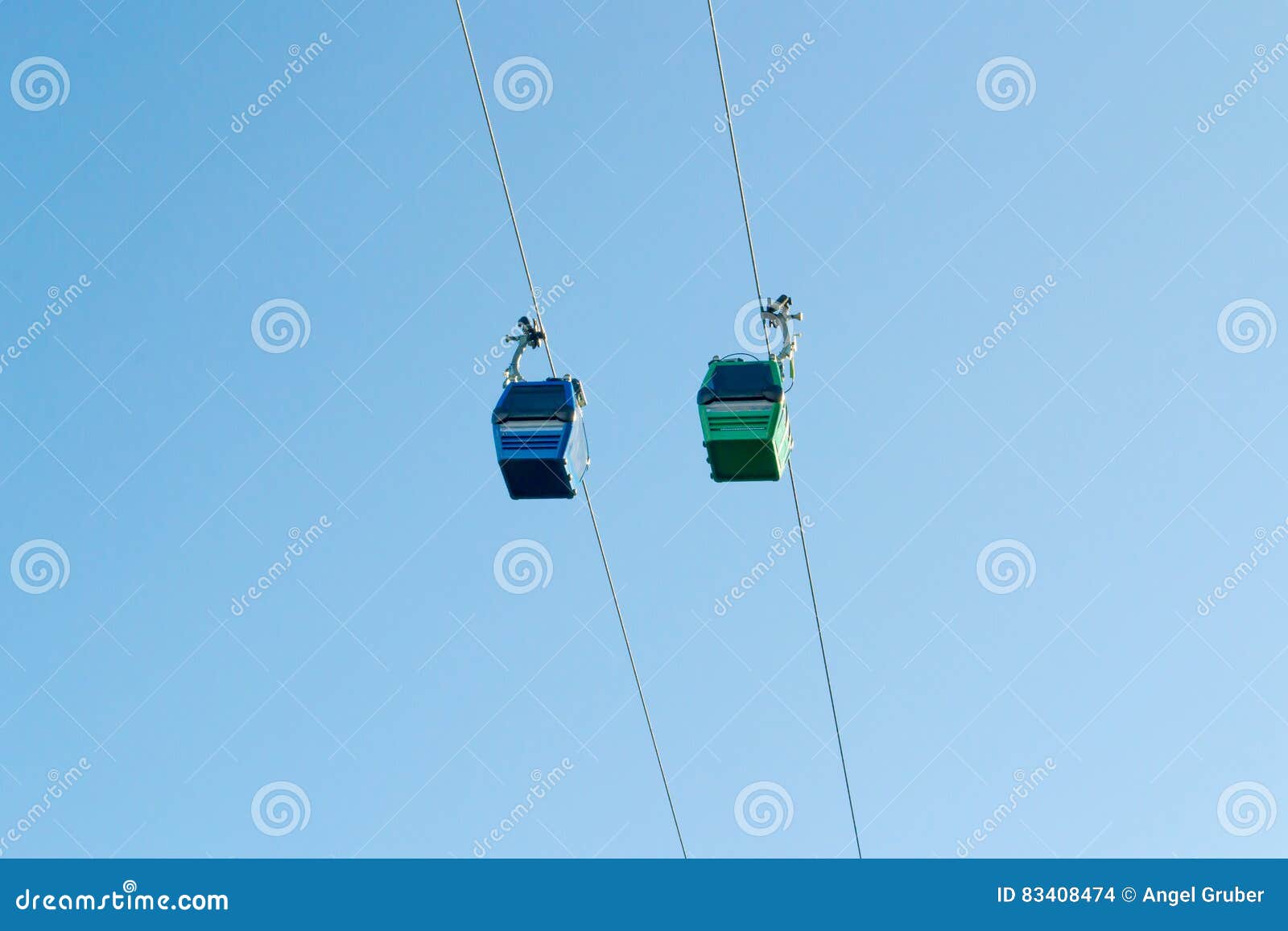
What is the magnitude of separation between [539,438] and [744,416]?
195 centimetres

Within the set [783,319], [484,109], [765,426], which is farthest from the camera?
[783,319]

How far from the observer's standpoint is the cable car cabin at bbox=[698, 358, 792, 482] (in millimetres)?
15781

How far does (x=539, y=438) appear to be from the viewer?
15930 mm

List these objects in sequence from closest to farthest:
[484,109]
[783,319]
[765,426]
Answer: [484,109] < [765,426] < [783,319]

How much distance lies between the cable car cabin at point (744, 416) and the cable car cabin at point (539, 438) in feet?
4.19

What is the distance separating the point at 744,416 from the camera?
1582cm

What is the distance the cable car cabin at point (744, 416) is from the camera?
15.8 metres

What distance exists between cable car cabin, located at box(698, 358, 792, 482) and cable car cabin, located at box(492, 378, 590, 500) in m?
1.28

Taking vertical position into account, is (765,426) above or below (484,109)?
below
